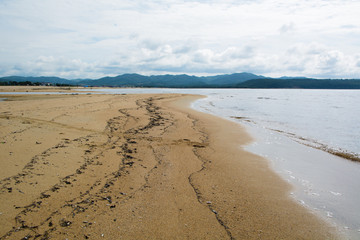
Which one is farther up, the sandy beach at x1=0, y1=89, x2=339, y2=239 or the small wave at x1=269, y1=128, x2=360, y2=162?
the sandy beach at x1=0, y1=89, x2=339, y2=239

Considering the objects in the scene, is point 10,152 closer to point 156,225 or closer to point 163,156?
point 163,156

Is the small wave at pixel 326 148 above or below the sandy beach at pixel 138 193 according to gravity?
below

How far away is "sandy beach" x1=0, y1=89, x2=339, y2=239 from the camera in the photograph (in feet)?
12.2

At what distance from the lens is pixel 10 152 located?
6.55 meters

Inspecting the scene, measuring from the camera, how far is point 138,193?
4.90m

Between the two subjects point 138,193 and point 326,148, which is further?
point 326,148

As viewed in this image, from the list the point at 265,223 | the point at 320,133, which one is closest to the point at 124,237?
the point at 265,223

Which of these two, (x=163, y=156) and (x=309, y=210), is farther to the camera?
(x=163, y=156)

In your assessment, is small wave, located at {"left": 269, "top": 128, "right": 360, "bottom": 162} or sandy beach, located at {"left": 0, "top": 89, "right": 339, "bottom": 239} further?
small wave, located at {"left": 269, "top": 128, "right": 360, "bottom": 162}

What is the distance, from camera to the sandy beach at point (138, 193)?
3.72 meters

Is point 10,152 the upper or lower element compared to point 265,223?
upper

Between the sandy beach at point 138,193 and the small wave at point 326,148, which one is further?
the small wave at point 326,148

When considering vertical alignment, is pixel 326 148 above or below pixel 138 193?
below

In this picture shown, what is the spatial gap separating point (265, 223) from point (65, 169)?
15.9 feet
